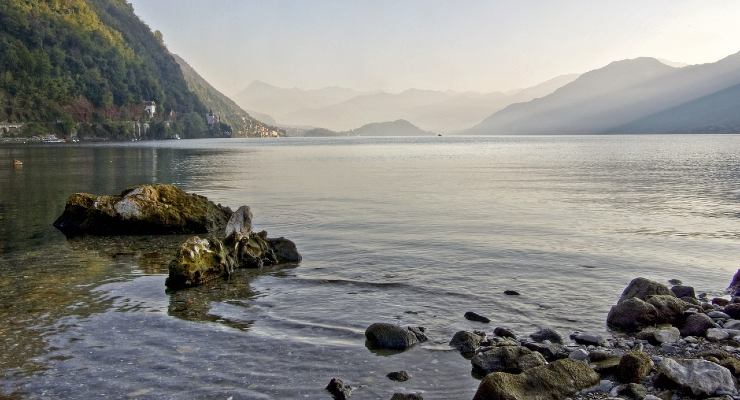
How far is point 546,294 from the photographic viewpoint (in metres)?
19.5

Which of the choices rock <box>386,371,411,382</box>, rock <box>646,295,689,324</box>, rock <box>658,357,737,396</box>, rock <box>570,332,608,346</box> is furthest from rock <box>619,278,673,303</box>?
rock <box>386,371,411,382</box>

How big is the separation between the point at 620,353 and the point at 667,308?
3574 mm

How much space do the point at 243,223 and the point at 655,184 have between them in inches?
2135

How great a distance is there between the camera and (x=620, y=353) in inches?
543

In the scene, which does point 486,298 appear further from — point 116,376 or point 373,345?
point 116,376

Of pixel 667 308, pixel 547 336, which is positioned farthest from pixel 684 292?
pixel 547 336

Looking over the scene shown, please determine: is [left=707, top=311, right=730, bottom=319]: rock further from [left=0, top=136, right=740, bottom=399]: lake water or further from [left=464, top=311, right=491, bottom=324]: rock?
[left=464, top=311, right=491, bottom=324]: rock

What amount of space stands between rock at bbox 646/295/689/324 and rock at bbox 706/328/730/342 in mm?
1201

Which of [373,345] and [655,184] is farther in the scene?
[655,184]

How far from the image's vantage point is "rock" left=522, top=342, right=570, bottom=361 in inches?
532

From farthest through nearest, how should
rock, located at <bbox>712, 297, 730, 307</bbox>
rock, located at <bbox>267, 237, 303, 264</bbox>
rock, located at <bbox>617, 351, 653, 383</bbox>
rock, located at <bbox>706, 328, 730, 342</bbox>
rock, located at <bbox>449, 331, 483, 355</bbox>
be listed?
rock, located at <bbox>267, 237, 303, 264</bbox>
rock, located at <bbox>712, 297, 730, 307</bbox>
rock, located at <bbox>706, 328, 730, 342</bbox>
rock, located at <bbox>449, 331, 483, 355</bbox>
rock, located at <bbox>617, 351, 653, 383</bbox>

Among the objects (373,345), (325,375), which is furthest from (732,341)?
(325,375)

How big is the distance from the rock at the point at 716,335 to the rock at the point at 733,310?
2084 millimetres

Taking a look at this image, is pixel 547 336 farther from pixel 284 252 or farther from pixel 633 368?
pixel 284 252
